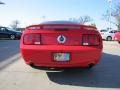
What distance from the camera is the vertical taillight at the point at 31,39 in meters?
7.07

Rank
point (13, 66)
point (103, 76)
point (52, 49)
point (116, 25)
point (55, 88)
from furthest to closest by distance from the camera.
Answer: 1. point (116, 25)
2. point (13, 66)
3. point (103, 76)
4. point (52, 49)
5. point (55, 88)

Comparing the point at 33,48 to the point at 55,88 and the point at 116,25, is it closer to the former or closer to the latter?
the point at 55,88

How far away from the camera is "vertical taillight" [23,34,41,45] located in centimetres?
707

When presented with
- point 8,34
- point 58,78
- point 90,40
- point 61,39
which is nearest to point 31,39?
point 61,39

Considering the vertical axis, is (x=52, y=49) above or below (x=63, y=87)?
above

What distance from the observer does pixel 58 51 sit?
268 inches

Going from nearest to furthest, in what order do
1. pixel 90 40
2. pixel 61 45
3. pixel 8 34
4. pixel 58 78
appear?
pixel 61 45 → pixel 90 40 → pixel 58 78 → pixel 8 34

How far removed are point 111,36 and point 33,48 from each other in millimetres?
28806

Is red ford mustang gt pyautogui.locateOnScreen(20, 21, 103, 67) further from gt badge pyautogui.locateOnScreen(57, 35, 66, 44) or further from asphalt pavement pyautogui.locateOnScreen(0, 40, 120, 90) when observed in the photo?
asphalt pavement pyautogui.locateOnScreen(0, 40, 120, 90)

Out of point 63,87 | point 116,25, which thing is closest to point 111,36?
point 63,87

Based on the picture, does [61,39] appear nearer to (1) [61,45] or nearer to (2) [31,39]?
(1) [61,45]

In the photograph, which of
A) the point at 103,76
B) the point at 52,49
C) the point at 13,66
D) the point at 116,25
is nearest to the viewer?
the point at 52,49

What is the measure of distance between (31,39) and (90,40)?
1.36 meters

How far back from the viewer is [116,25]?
73375mm
